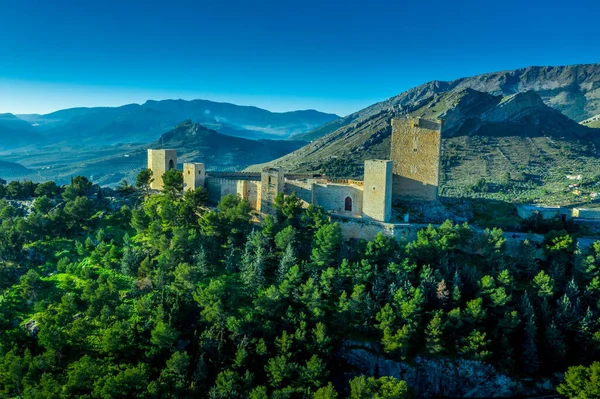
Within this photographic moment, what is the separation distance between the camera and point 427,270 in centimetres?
3406

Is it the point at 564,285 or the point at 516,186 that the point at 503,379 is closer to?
the point at 564,285

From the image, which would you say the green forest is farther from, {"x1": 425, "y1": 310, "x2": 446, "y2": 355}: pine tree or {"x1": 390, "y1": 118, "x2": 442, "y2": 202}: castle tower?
{"x1": 390, "y1": 118, "x2": 442, "y2": 202}: castle tower

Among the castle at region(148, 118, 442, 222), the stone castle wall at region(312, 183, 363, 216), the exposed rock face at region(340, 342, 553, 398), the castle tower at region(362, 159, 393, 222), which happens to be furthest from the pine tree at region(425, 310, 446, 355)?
the stone castle wall at region(312, 183, 363, 216)

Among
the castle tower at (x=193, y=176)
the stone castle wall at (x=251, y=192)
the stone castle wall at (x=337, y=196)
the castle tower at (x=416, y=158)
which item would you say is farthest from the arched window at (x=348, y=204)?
the castle tower at (x=193, y=176)

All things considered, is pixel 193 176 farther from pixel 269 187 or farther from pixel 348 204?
pixel 348 204

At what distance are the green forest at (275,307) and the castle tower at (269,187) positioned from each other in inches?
52.2

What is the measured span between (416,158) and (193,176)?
20.6 m

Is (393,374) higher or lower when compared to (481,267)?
lower

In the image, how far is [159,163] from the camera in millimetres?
47812

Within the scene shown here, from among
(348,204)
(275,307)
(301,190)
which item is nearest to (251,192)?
(301,190)

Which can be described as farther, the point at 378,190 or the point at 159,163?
the point at 159,163

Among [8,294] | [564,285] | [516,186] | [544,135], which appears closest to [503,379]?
[564,285]

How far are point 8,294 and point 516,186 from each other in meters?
91.8

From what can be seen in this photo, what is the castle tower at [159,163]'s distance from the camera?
47375mm
